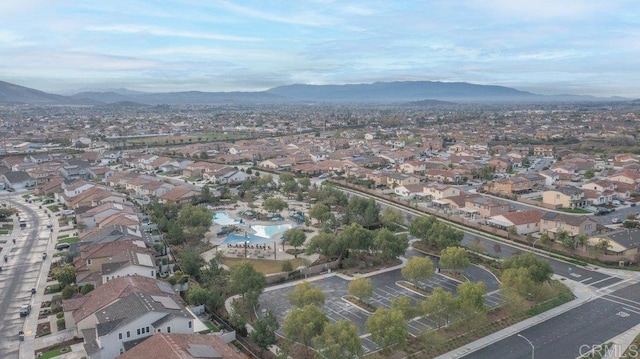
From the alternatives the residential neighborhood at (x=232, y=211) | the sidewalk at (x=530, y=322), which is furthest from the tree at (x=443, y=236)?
the sidewalk at (x=530, y=322)

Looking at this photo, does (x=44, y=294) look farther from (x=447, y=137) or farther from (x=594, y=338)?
(x=447, y=137)

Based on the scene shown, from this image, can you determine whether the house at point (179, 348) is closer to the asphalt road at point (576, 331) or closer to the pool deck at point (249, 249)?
the asphalt road at point (576, 331)

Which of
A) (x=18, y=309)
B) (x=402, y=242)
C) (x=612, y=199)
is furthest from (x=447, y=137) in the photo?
(x=18, y=309)

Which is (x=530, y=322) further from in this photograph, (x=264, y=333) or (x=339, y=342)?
(x=264, y=333)

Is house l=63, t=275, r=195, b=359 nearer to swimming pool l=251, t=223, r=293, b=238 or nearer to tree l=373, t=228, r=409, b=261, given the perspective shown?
tree l=373, t=228, r=409, b=261

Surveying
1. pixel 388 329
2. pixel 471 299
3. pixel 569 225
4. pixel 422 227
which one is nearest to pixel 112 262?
pixel 388 329
